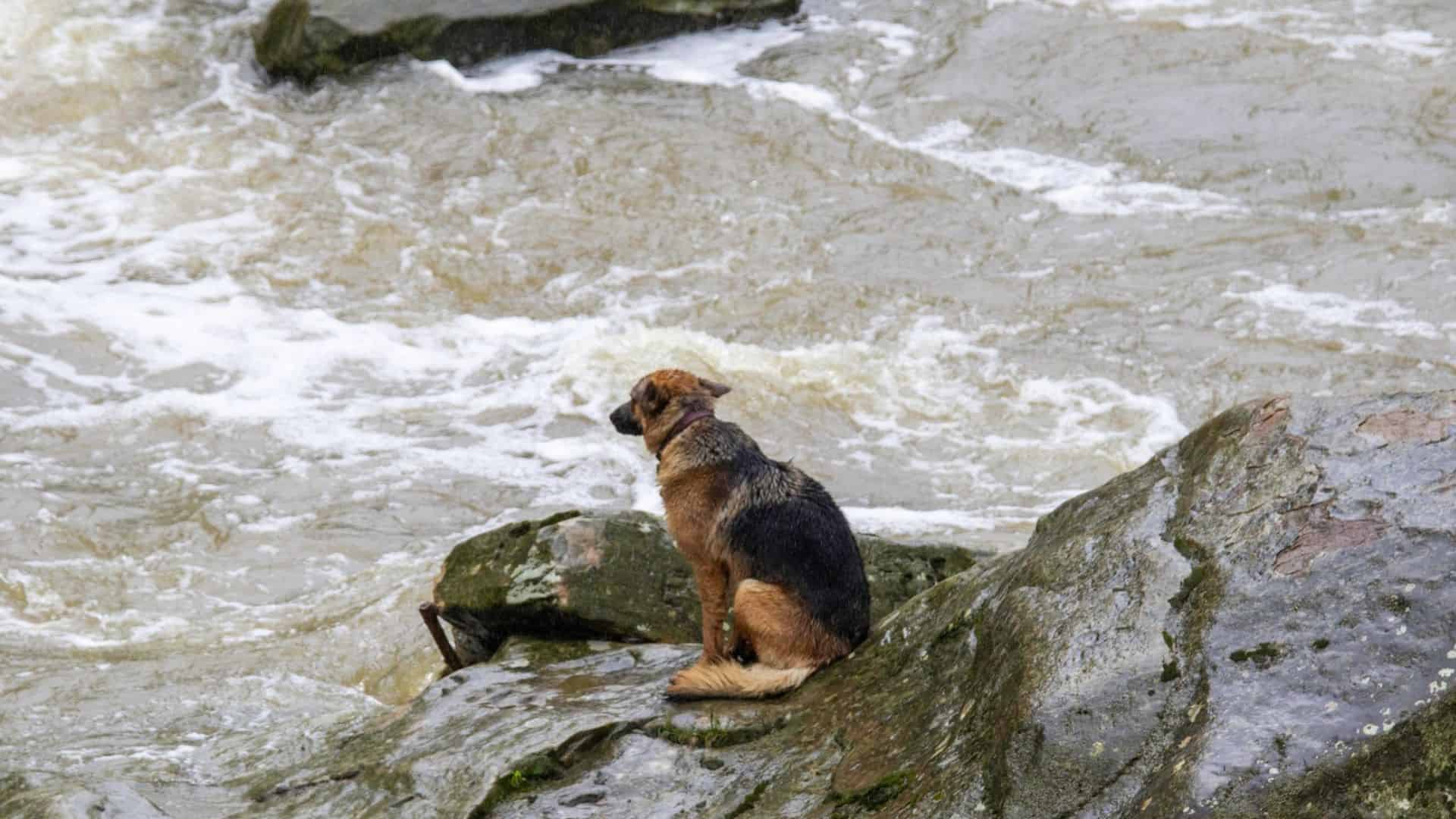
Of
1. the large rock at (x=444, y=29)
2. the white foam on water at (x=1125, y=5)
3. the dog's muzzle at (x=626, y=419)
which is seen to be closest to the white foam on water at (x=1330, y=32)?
the white foam on water at (x=1125, y=5)

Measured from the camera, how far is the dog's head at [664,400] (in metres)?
6.14

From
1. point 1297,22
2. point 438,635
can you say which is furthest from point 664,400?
point 1297,22

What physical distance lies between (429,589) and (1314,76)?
39.7 feet

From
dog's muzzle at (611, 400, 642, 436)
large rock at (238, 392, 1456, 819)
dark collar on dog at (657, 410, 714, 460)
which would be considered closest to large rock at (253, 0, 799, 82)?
dog's muzzle at (611, 400, 642, 436)

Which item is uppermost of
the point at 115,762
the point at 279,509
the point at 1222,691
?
the point at 1222,691

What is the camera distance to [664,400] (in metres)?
6.19

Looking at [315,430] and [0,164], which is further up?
[0,164]

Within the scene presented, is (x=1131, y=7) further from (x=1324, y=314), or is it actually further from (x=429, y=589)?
(x=429, y=589)

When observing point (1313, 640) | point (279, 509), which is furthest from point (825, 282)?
point (1313, 640)

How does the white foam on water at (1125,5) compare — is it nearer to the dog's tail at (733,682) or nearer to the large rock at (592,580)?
the large rock at (592,580)

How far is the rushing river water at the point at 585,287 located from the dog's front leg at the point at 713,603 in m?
1.67

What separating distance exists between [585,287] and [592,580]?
677cm

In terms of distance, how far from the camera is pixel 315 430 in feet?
35.8

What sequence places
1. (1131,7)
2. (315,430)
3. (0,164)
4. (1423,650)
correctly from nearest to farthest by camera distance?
(1423,650), (315,430), (0,164), (1131,7)
